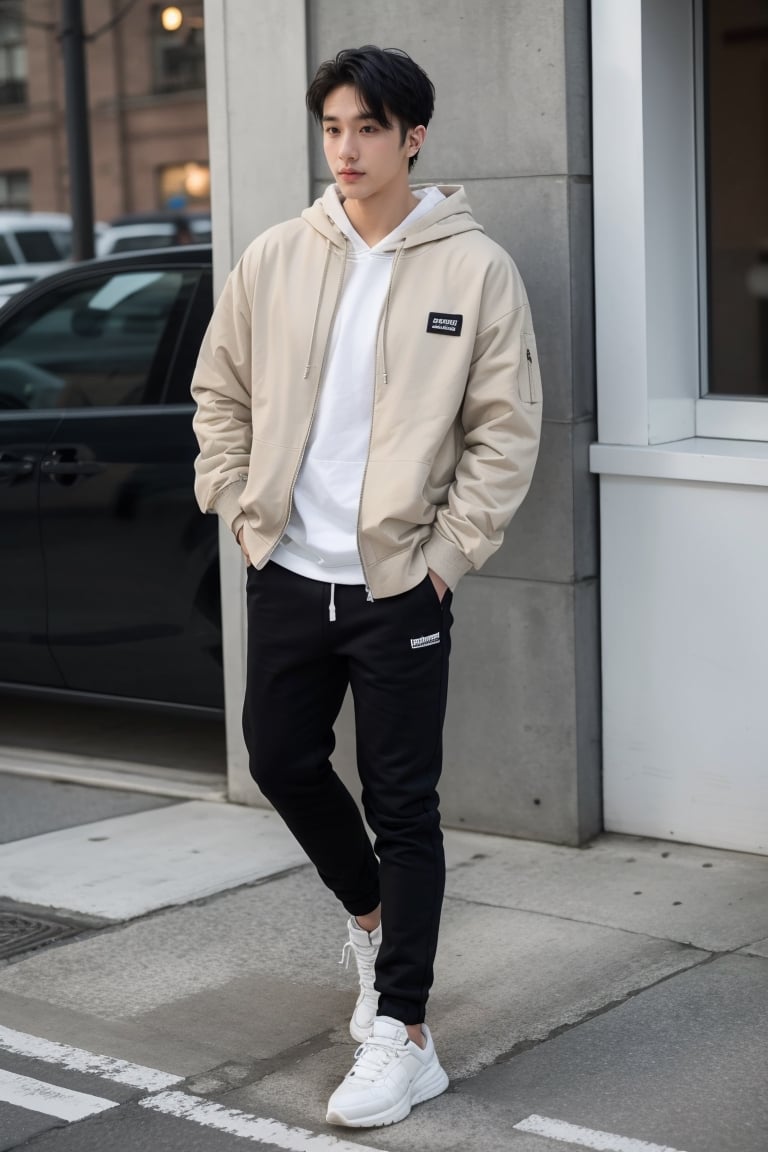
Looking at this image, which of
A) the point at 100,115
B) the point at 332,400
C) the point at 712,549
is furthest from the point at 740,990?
the point at 100,115

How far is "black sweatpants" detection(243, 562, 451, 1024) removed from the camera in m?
3.33

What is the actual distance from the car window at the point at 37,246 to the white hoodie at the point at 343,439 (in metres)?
19.2

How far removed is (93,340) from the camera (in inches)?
240

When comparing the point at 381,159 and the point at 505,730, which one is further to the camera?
the point at 505,730

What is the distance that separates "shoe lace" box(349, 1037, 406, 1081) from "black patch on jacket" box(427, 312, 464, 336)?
54.1 inches

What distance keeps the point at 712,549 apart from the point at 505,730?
2.63 feet

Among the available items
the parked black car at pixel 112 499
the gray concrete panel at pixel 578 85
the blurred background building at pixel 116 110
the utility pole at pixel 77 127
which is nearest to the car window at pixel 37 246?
the utility pole at pixel 77 127

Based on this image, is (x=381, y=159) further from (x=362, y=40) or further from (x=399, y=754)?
(x=362, y=40)

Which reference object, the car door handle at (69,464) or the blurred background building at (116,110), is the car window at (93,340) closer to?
the car door handle at (69,464)

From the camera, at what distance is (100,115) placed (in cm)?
3803

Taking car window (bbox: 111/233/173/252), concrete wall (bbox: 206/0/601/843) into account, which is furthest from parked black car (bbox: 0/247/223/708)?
car window (bbox: 111/233/173/252)

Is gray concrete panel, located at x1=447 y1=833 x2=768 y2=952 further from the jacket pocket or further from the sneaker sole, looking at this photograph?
the jacket pocket

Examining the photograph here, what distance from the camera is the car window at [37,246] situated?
72.0ft

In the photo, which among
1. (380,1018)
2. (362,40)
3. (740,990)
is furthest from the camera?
(362,40)
